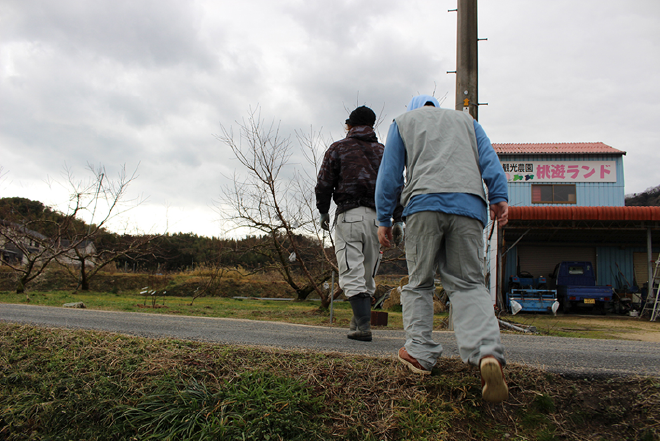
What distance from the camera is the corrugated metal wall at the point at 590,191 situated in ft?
61.7

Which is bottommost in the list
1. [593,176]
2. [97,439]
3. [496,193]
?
[97,439]

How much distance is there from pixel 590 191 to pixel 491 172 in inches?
798

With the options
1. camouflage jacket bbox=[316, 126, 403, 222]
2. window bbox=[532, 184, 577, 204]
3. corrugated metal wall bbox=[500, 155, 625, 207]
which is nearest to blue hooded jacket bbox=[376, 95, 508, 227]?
camouflage jacket bbox=[316, 126, 403, 222]

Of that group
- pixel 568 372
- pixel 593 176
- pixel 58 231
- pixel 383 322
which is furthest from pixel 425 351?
pixel 593 176

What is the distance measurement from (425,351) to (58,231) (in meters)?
14.9

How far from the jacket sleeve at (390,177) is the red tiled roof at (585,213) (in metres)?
13.0

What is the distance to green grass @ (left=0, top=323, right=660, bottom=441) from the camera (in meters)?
1.84

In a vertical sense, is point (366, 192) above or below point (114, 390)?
above

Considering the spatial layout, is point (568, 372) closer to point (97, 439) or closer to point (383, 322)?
point (97, 439)

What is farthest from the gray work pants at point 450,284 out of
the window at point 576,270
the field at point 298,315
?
the window at point 576,270

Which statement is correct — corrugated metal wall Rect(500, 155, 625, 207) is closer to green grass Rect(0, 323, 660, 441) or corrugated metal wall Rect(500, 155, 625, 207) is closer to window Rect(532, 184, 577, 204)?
window Rect(532, 184, 577, 204)

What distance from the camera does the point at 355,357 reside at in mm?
2455

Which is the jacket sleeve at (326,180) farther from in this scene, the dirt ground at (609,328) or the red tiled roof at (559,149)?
the red tiled roof at (559,149)

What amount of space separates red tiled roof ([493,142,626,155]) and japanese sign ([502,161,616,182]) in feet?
1.55
